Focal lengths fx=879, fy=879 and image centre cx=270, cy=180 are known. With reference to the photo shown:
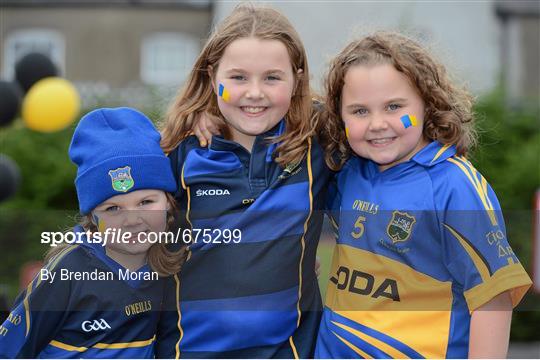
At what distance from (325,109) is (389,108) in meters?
0.26

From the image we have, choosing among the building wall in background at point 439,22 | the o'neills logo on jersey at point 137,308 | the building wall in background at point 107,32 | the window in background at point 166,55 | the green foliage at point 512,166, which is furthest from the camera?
the window in background at point 166,55

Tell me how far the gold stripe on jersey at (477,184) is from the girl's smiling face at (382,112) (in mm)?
130

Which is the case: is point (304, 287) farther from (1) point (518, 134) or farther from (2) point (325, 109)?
(1) point (518, 134)

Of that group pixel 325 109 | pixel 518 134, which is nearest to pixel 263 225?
pixel 325 109

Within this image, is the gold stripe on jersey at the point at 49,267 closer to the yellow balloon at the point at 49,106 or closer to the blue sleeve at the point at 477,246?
the blue sleeve at the point at 477,246

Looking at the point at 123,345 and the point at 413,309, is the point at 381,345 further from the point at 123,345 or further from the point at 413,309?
the point at 123,345

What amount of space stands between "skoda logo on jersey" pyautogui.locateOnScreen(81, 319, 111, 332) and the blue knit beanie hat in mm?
296

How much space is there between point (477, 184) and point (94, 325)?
108 centimetres

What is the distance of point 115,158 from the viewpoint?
236cm

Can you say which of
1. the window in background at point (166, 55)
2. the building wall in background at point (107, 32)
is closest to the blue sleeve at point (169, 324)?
the building wall in background at point (107, 32)

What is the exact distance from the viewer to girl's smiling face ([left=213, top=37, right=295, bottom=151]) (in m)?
2.39

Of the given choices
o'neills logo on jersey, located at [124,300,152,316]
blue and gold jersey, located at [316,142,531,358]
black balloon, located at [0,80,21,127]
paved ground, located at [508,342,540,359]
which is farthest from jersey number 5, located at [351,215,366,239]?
paved ground, located at [508,342,540,359]

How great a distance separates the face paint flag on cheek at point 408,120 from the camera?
2297 mm

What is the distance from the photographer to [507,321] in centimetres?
219
